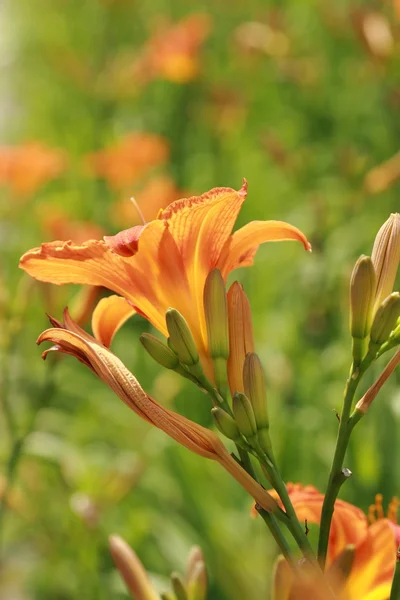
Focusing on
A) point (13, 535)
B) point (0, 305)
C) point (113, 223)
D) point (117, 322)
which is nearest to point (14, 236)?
point (113, 223)

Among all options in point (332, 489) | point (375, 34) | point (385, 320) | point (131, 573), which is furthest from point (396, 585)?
point (375, 34)

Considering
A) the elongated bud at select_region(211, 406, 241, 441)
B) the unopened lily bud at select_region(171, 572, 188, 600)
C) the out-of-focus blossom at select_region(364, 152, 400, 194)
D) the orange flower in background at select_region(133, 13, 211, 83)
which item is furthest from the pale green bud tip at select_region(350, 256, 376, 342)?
the orange flower in background at select_region(133, 13, 211, 83)

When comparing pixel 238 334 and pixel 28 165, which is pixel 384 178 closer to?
pixel 28 165

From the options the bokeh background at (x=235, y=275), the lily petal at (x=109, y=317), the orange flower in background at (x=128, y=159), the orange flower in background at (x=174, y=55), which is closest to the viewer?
the lily petal at (x=109, y=317)

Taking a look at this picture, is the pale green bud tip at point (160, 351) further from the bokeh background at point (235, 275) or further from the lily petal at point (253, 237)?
the bokeh background at point (235, 275)

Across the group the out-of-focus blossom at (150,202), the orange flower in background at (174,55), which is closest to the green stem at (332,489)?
the out-of-focus blossom at (150,202)

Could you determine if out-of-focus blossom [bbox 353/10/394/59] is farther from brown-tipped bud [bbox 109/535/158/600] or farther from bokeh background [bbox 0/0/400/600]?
brown-tipped bud [bbox 109/535/158/600]
